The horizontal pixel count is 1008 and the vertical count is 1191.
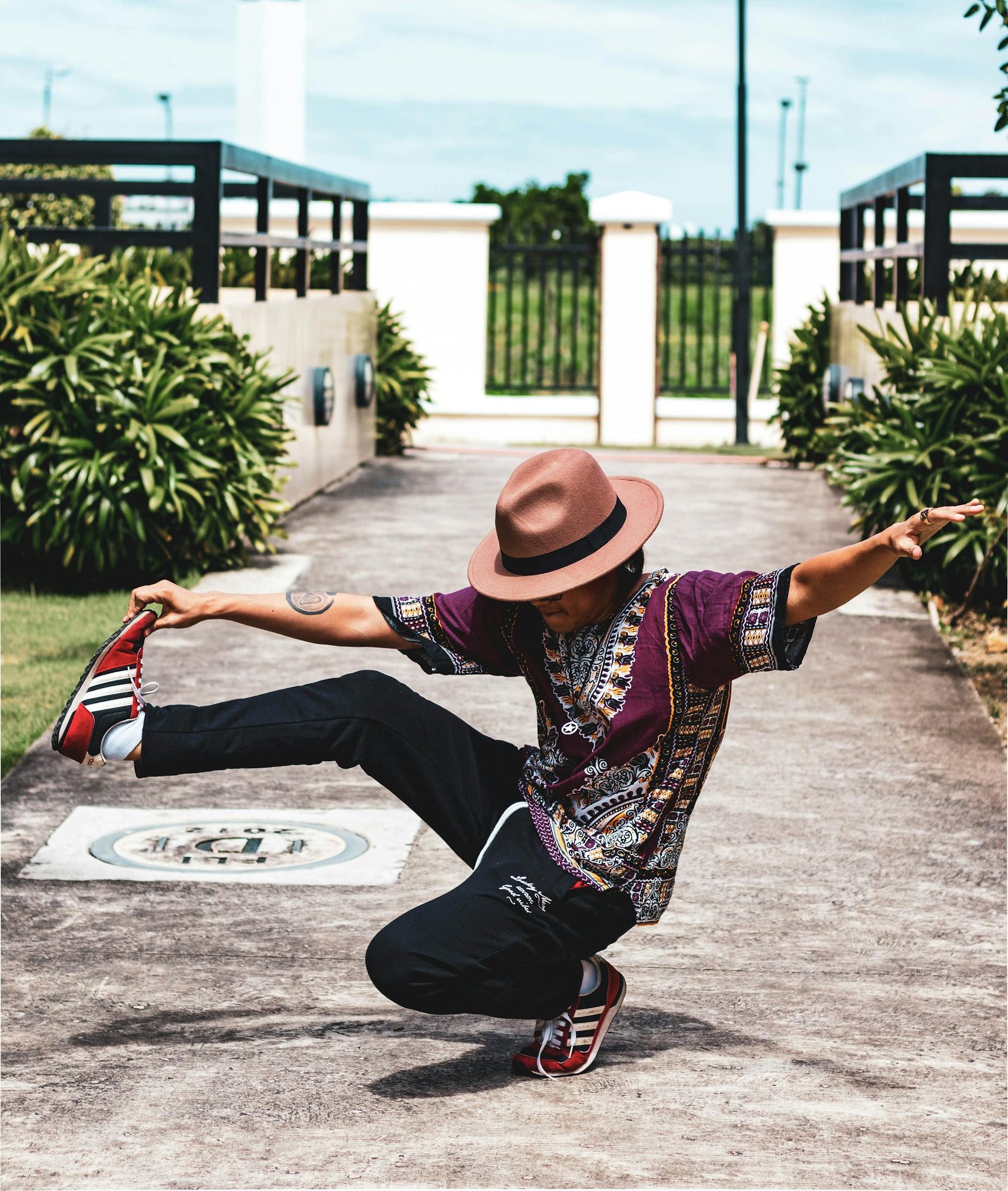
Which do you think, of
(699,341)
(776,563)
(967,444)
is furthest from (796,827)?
(699,341)

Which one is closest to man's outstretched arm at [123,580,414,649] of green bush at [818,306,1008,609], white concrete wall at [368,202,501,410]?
green bush at [818,306,1008,609]

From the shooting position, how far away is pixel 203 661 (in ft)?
26.8

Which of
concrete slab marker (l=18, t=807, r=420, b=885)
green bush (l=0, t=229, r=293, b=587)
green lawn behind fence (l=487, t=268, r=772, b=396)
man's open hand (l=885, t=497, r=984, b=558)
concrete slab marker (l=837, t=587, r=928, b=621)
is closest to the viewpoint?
man's open hand (l=885, t=497, r=984, b=558)

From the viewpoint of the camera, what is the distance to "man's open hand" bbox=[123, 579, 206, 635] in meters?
3.78

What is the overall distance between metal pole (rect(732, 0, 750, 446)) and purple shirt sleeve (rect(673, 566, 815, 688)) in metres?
16.7

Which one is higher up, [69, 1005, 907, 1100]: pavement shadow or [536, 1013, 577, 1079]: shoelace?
[536, 1013, 577, 1079]: shoelace

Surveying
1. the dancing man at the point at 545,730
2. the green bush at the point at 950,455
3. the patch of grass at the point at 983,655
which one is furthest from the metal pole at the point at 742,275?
the dancing man at the point at 545,730

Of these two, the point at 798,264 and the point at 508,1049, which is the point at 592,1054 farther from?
the point at 798,264

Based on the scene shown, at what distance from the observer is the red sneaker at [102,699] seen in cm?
363

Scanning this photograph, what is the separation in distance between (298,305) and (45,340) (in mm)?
3490

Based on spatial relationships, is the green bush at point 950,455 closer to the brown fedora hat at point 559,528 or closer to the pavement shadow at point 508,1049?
the pavement shadow at point 508,1049

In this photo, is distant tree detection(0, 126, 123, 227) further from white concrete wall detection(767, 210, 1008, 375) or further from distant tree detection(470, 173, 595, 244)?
distant tree detection(470, 173, 595, 244)

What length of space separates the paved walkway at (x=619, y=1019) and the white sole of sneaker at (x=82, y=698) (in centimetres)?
77

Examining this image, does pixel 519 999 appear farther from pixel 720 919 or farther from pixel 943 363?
pixel 943 363
